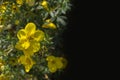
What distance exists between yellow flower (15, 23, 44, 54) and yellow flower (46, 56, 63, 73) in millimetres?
138

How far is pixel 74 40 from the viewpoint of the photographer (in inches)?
85.9

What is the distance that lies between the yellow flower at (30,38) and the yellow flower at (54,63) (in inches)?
5.4

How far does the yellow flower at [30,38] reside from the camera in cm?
331

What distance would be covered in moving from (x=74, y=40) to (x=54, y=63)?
3.83ft

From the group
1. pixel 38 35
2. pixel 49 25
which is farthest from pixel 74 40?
pixel 49 25

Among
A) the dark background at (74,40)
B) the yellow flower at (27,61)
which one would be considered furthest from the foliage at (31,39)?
the dark background at (74,40)

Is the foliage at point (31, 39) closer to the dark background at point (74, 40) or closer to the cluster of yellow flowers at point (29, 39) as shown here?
the cluster of yellow flowers at point (29, 39)

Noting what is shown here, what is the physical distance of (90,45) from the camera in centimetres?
214

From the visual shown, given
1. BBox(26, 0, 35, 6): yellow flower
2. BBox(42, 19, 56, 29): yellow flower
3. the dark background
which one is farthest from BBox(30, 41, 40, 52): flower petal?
the dark background

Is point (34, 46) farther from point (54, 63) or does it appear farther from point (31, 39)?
point (54, 63)

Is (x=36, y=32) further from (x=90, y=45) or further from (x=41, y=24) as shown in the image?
(x=90, y=45)

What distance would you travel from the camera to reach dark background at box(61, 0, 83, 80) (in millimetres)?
2145

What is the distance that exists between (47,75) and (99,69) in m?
Result: 1.57

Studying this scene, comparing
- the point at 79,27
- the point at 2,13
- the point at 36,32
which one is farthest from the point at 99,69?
the point at 2,13
